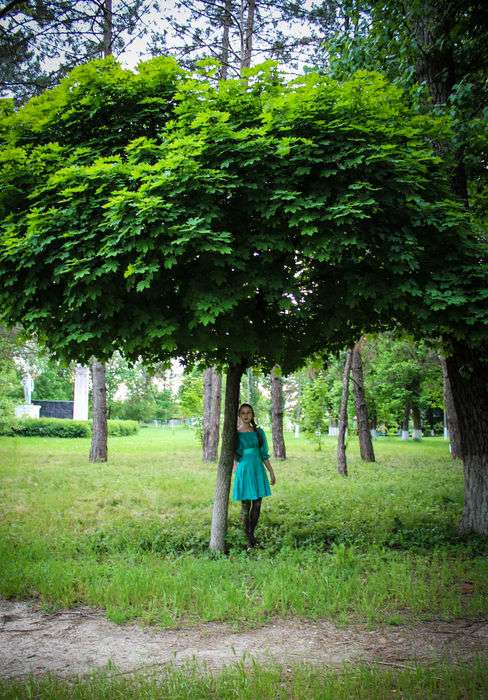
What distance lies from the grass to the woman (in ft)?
12.0

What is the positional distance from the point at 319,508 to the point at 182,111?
7.31 metres

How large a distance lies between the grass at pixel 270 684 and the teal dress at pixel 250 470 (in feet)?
12.1

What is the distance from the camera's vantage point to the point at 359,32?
906 centimetres

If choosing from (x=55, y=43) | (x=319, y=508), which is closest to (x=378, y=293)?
(x=319, y=508)

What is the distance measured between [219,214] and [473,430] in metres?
4.81

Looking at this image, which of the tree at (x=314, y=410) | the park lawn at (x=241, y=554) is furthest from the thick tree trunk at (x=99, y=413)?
the tree at (x=314, y=410)

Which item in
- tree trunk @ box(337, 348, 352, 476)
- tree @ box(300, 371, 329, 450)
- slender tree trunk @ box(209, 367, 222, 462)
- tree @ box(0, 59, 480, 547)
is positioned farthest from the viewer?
tree @ box(300, 371, 329, 450)

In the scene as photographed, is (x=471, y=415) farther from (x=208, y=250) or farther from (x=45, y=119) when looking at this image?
(x=45, y=119)

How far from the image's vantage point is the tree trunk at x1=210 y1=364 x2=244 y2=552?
24.1ft

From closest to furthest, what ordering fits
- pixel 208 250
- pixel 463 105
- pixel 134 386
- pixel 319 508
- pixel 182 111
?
1. pixel 208 250
2. pixel 182 111
3. pixel 463 105
4. pixel 319 508
5. pixel 134 386

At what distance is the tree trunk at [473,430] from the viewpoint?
762 cm

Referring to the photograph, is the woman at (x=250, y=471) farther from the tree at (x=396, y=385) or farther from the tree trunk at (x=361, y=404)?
the tree at (x=396, y=385)

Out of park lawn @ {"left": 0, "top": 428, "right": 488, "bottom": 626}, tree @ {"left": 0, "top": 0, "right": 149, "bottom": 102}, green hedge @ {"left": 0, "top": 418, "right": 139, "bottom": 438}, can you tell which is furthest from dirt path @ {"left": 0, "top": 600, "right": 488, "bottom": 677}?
green hedge @ {"left": 0, "top": 418, "right": 139, "bottom": 438}

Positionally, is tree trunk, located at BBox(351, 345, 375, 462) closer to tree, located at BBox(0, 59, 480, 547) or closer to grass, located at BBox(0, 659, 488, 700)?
tree, located at BBox(0, 59, 480, 547)
